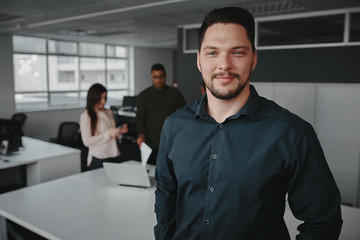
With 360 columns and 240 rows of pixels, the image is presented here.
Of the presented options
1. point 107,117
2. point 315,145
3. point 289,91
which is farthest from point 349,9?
point 315,145

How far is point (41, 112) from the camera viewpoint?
8914 millimetres

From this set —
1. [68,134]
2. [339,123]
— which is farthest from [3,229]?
[339,123]

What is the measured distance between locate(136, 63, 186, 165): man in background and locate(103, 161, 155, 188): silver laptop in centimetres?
131

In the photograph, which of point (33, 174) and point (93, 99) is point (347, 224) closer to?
point (93, 99)

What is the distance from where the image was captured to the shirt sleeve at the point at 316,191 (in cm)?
109

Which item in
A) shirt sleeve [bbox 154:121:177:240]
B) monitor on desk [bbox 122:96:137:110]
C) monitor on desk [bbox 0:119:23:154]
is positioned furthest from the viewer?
monitor on desk [bbox 122:96:137:110]

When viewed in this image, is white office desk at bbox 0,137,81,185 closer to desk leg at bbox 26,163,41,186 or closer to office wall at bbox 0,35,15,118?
desk leg at bbox 26,163,41,186

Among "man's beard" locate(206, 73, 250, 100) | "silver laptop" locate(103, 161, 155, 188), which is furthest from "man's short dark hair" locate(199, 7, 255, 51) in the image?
"silver laptop" locate(103, 161, 155, 188)

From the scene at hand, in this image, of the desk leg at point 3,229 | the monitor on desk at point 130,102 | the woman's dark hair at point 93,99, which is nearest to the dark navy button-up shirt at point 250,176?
the desk leg at point 3,229

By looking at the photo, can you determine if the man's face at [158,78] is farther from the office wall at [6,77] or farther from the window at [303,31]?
the office wall at [6,77]

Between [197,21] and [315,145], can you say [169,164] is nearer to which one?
[315,145]

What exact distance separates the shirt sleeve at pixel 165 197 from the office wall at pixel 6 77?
7912 millimetres

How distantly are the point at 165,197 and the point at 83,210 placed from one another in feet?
3.15

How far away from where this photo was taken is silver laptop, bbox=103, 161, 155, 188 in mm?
2471
